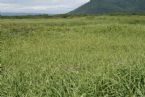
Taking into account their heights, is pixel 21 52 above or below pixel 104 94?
below

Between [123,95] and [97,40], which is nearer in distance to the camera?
[123,95]

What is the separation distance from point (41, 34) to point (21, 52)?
8.81 m

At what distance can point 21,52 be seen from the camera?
20.0 m

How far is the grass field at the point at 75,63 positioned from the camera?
7817 millimetres

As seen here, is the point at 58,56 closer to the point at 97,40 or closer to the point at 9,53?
the point at 9,53

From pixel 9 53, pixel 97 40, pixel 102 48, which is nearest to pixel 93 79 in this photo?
pixel 9 53

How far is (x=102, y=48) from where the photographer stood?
69.9 feet

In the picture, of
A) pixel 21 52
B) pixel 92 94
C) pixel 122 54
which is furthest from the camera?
pixel 21 52

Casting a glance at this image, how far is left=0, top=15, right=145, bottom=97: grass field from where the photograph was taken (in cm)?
782

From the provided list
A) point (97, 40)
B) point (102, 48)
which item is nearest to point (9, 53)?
point (102, 48)

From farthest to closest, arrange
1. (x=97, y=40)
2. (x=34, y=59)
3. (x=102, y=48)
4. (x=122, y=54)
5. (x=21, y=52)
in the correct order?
(x=97, y=40) → (x=102, y=48) → (x=21, y=52) → (x=122, y=54) → (x=34, y=59)

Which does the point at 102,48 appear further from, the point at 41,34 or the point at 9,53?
the point at 41,34

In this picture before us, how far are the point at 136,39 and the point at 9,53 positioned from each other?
8.84 meters

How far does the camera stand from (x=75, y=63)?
16.2m
